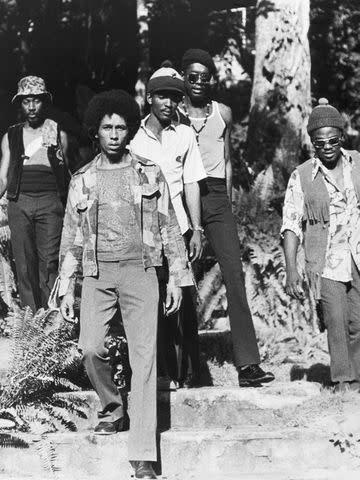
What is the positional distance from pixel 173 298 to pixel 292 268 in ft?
3.96

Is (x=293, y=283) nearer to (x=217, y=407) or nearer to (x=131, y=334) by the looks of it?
(x=217, y=407)

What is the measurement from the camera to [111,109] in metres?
7.36

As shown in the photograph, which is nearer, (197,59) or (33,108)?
(197,59)

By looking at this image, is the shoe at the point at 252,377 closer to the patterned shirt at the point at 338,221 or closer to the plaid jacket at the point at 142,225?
the patterned shirt at the point at 338,221

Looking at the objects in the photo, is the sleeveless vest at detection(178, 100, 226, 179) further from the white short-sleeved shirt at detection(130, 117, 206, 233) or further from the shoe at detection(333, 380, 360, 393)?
the shoe at detection(333, 380, 360, 393)

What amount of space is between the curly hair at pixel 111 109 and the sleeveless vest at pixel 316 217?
151cm

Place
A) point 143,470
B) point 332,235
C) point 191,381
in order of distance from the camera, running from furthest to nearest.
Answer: point 191,381
point 332,235
point 143,470

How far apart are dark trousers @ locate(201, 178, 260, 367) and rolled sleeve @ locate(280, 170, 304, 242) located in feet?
1.46

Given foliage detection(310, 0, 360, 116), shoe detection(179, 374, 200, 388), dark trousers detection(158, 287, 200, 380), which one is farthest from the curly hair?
foliage detection(310, 0, 360, 116)

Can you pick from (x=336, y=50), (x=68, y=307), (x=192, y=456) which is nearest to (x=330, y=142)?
(x=68, y=307)

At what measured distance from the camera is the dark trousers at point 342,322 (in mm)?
8109

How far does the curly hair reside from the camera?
736cm

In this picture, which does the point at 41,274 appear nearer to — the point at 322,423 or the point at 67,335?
the point at 67,335

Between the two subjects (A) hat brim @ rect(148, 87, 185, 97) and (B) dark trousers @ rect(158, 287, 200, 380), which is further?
(B) dark trousers @ rect(158, 287, 200, 380)
